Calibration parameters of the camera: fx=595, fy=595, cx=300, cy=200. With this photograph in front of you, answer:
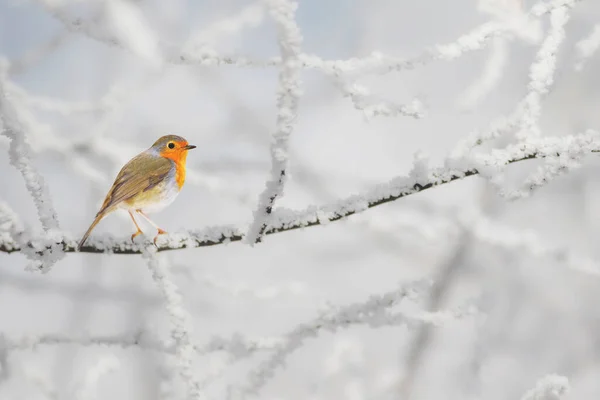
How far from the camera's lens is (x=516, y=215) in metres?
1.17

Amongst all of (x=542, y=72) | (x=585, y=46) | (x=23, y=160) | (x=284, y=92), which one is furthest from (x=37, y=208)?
(x=585, y=46)

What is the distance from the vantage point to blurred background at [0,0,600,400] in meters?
0.87

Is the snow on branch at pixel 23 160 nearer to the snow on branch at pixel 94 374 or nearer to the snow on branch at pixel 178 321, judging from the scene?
the snow on branch at pixel 178 321

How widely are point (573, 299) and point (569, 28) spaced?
21.1 inches

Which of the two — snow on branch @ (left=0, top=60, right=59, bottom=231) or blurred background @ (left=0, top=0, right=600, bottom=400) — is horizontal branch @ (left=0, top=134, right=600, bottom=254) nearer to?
snow on branch @ (left=0, top=60, right=59, bottom=231)

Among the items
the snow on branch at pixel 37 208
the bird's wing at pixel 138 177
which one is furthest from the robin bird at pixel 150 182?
the snow on branch at pixel 37 208

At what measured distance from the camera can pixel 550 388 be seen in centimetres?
62

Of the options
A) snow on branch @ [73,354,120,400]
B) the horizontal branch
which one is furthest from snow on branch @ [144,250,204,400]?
snow on branch @ [73,354,120,400]

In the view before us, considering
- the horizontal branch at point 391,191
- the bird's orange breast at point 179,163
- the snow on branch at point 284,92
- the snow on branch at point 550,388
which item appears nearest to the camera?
the snow on branch at point 284,92

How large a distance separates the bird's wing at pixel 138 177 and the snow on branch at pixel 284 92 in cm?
33

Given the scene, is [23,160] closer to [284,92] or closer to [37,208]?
[37,208]

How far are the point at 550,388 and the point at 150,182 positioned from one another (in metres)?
0.50

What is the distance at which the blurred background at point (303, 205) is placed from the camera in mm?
871

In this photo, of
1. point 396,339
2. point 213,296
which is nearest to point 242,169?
point 213,296
